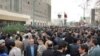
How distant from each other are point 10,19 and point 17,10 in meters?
11.7

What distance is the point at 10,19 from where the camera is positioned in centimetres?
9425

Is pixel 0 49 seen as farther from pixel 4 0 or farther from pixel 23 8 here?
pixel 23 8

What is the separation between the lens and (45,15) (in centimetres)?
17038

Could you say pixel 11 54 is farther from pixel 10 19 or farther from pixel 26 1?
pixel 26 1

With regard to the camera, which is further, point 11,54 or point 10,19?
point 10,19

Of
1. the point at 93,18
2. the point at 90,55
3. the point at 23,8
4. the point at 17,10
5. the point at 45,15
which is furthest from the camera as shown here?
the point at 45,15

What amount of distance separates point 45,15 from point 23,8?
181ft

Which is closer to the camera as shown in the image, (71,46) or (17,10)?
(71,46)

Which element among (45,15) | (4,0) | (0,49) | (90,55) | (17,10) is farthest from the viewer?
(45,15)

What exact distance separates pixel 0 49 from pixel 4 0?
80992 millimetres

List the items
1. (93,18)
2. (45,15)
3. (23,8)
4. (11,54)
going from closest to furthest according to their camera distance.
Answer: (11,54) < (23,8) < (93,18) < (45,15)

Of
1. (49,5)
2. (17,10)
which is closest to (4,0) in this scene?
(17,10)

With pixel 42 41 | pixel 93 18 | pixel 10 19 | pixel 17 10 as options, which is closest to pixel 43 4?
pixel 93 18

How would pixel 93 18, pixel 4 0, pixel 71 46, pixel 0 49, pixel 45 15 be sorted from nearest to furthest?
pixel 0 49
pixel 71 46
pixel 4 0
pixel 93 18
pixel 45 15
